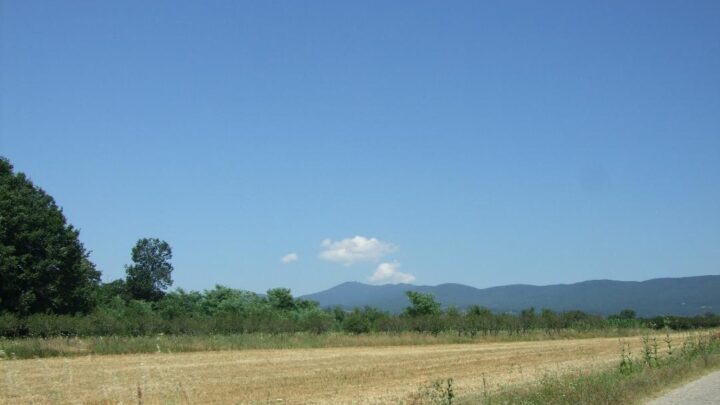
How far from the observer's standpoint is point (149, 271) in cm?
9531

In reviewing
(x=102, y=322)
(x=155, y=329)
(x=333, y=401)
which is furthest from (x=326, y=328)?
(x=333, y=401)

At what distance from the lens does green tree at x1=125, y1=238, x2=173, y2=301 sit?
93250mm

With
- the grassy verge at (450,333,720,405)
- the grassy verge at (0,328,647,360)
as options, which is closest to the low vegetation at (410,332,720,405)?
the grassy verge at (450,333,720,405)

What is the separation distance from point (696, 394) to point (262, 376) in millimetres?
14213

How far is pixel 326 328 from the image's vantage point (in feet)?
181

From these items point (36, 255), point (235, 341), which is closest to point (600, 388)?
point (235, 341)

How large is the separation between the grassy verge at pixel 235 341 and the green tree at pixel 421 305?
17980 millimetres

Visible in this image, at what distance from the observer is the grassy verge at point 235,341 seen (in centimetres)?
3369

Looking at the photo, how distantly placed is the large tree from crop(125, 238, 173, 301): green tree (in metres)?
35.2

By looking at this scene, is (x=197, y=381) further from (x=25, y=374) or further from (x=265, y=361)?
(x=265, y=361)

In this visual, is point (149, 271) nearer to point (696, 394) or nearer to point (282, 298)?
point (282, 298)

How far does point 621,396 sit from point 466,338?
136 feet

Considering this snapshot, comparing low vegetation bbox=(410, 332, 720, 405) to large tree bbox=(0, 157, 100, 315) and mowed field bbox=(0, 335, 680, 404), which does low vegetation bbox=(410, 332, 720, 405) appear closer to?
mowed field bbox=(0, 335, 680, 404)

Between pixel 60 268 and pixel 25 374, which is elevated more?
pixel 60 268
